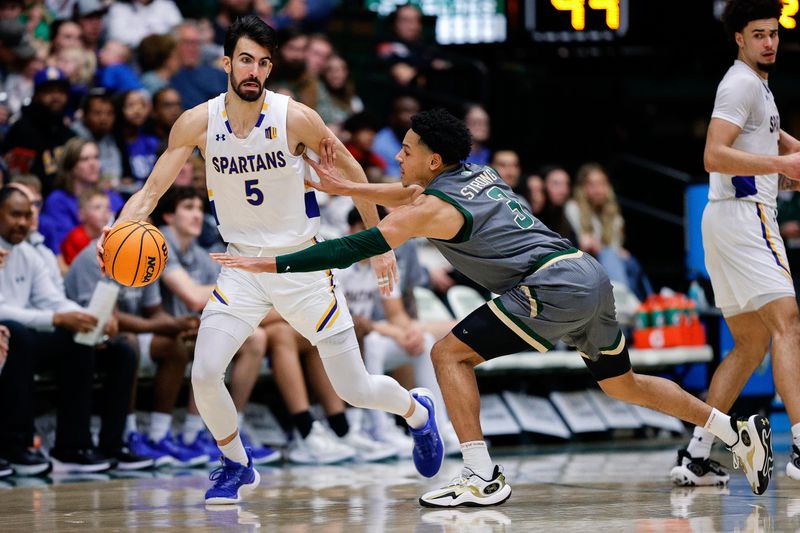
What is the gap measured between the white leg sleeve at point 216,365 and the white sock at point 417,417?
3.50ft

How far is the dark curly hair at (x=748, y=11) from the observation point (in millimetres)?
6895

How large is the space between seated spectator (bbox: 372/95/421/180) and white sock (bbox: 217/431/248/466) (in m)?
6.28

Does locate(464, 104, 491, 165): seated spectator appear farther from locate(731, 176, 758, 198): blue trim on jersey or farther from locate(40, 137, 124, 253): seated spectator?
locate(731, 176, 758, 198): blue trim on jersey

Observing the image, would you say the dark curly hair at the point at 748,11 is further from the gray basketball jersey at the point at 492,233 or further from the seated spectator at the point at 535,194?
the seated spectator at the point at 535,194

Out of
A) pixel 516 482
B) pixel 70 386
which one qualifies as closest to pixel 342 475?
pixel 516 482

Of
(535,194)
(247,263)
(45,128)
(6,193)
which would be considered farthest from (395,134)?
(247,263)

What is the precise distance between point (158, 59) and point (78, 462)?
16.0 ft

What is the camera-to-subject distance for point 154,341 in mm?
8906

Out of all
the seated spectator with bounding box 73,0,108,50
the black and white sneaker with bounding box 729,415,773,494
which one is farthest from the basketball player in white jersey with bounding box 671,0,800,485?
the seated spectator with bounding box 73,0,108,50

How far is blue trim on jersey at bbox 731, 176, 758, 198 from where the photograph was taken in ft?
22.8

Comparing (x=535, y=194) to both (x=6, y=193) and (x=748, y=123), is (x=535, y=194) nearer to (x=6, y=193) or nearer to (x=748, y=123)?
(x=748, y=123)

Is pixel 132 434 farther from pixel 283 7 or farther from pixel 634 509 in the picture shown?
pixel 283 7

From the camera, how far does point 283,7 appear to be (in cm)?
1497

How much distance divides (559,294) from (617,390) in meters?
0.67
